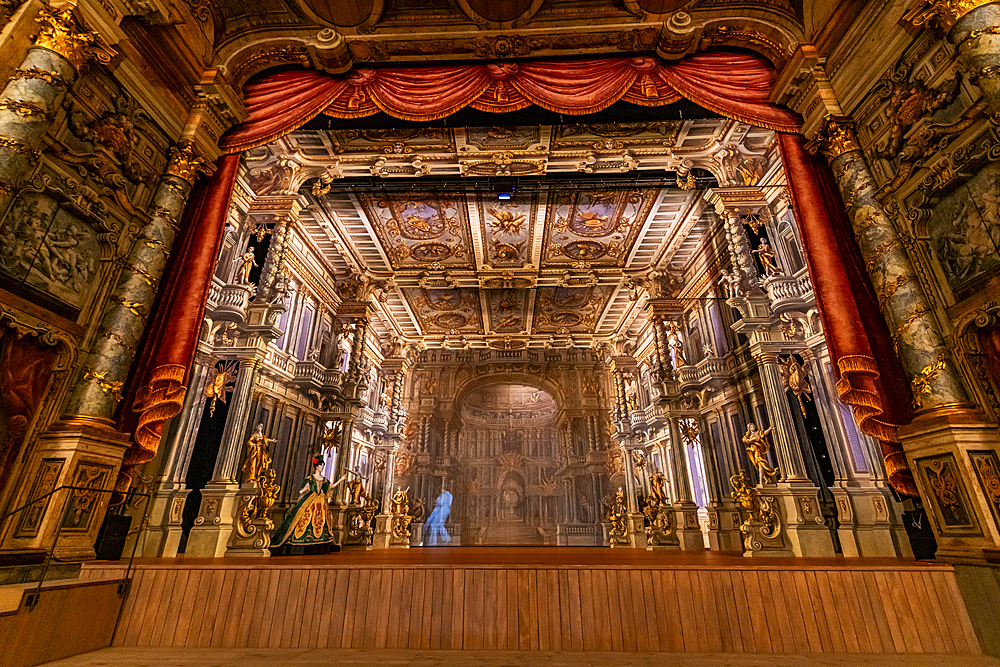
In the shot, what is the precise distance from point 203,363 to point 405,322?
1012cm

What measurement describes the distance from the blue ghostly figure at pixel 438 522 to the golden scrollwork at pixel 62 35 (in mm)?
19322

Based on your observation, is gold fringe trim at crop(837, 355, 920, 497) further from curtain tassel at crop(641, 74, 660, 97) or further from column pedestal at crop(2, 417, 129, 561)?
column pedestal at crop(2, 417, 129, 561)

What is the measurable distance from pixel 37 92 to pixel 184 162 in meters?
1.66

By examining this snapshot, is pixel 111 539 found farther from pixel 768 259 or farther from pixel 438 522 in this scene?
pixel 438 522

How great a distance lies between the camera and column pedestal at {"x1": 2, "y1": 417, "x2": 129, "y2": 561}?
151 inches

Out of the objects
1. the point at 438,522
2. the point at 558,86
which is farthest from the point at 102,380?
the point at 438,522

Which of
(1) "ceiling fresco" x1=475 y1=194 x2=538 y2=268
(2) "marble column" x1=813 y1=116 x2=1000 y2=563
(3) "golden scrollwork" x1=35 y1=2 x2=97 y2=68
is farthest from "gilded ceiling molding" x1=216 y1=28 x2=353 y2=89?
(2) "marble column" x1=813 y1=116 x2=1000 y2=563

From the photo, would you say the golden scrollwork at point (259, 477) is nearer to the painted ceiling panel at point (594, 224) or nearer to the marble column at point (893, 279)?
the painted ceiling panel at point (594, 224)

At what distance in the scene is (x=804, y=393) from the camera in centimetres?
874

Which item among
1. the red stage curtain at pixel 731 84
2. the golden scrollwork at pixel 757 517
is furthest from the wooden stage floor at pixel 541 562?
the red stage curtain at pixel 731 84

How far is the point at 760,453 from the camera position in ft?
28.8

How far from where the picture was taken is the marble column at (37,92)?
12.0 feet

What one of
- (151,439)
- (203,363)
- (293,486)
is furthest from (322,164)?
(293,486)

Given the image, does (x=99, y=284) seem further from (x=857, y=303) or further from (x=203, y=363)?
(x=857, y=303)
